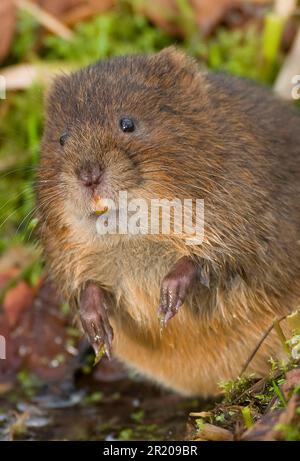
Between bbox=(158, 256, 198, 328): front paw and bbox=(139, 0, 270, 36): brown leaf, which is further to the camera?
bbox=(139, 0, 270, 36): brown leaf

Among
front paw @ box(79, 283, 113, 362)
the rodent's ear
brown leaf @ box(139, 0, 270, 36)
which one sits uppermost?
brown leaf @ box(139, 0, 270, 36)

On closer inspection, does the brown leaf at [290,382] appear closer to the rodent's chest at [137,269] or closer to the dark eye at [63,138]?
the rodent's chest at [137,269]

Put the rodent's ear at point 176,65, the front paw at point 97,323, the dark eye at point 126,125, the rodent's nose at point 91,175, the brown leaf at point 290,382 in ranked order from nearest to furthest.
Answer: the brown leaf at point 290,382
the rodent's nose at point 91,175
the dark eye at point 126,125
the front paw at point 97,323
the rodent's ear at point 176,65

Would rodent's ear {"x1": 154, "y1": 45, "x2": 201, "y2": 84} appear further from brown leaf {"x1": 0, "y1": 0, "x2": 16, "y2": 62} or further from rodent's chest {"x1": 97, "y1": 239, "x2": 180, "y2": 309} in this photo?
brown leaf {"x1": 0, "y1": 0, "x2": 16, "y2": 62}

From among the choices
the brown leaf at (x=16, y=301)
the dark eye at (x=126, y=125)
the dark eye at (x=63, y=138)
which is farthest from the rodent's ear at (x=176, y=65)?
the brown leaf at (x=16, y=301)

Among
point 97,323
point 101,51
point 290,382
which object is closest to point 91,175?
point 97,323

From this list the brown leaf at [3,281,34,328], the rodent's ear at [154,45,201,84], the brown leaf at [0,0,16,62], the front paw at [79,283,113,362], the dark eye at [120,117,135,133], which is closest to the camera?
the dark eye at [120,117,135,133]

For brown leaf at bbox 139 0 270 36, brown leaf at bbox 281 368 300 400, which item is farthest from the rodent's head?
brown leaf at bbox 139 0 270 36
